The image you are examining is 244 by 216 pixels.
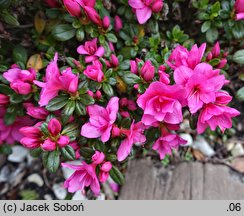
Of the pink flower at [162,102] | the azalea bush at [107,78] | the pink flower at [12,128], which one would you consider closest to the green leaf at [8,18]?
the azalea bush at [107,78]

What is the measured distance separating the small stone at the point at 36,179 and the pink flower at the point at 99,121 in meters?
0.99

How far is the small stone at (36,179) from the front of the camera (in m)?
2.42

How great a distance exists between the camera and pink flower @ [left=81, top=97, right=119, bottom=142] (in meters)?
1.57

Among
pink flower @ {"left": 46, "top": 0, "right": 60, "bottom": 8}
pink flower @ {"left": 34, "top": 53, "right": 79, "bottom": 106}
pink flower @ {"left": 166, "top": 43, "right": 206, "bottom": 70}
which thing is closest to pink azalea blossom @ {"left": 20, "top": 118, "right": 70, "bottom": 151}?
pink flower @ {"left": 34, "top": 53, "right": 79, "bottom": 106}

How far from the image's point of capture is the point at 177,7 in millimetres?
2014

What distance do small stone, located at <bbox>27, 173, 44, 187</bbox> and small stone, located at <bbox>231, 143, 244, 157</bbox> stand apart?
4.36ft

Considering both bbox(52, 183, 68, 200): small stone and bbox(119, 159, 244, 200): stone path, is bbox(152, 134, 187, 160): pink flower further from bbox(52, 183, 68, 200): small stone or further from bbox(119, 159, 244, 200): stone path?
bbox(52, 183, 68, 200): small stone

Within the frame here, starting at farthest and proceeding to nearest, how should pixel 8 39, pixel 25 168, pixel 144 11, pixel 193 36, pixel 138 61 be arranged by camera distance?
pixel 25 168
pixel 193 36
pixel 8 39
pixel 144 11
pixel 138 61

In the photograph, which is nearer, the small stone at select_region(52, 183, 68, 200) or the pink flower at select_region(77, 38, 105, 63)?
the pink flower at select_region(77, 38, 105, 63)

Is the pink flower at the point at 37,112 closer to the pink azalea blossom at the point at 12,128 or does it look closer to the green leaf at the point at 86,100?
the green leaf at the point at 86,100

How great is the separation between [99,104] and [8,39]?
63 centimetres

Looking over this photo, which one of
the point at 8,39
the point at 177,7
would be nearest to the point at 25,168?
the point at 8,39

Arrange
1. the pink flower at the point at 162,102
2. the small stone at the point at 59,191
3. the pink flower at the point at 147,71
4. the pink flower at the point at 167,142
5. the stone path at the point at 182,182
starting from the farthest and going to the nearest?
the small stone at the point at 59,191, the stone path at the point at 182,182, the pink flower at the point at 167,142, the pink flower at the point at 147,71, the pink flower at the point at 162,102
